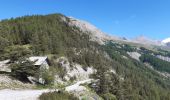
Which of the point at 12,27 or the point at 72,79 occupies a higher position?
the point at 12,27

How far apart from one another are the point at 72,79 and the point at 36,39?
3488cm

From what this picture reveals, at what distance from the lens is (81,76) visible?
12238 cm

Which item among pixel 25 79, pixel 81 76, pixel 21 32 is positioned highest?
pixel 21 32

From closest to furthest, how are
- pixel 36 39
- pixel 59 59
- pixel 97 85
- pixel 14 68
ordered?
pixel 14 68 < pixel 97 85 < pixel 59 59 < pixel 36 39

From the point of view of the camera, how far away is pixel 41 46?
412ft

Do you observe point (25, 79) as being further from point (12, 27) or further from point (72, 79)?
point (12, 27)

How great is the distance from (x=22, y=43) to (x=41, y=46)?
82.2ft

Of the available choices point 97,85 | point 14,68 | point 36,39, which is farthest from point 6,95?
point 36,39

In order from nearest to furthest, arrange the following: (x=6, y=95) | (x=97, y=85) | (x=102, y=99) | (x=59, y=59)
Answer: (x=6, y=95) < (x=102, y=99) < (x=97, y=85) < (x=59, y=59)

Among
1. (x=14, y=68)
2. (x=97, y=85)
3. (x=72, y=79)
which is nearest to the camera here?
(x=14, y=68)

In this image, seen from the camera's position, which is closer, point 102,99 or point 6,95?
point 6,95

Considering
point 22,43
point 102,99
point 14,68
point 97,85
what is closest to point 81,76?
point 22,43

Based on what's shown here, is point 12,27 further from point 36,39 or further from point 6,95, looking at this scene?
point 6,95

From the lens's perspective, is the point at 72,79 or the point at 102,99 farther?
the point at 72,79
